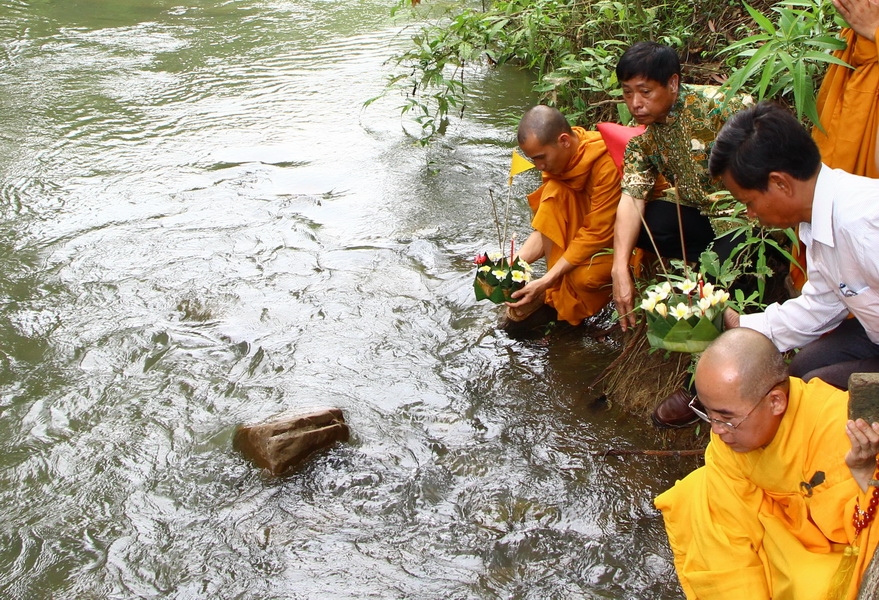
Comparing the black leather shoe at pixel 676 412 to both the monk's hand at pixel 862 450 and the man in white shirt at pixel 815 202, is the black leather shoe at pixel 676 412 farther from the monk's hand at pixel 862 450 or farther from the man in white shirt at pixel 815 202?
the monk's hand at pixel 862 450

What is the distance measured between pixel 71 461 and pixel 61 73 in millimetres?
5953

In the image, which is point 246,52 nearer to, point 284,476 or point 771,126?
point 284,476

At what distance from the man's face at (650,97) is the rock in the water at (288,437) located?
1850 millimetres

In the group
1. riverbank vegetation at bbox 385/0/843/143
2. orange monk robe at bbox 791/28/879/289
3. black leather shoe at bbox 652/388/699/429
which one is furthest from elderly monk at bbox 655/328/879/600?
riverbank vegetation at bbox 385/0/843/143

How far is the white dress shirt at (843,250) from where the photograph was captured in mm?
2441

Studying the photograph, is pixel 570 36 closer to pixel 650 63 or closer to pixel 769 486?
pixel 650 63

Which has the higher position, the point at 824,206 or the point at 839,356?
the point at 824,206

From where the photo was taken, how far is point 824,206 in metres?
2.51

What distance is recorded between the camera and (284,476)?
363cm

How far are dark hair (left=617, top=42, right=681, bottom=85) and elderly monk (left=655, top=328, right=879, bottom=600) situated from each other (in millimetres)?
1469

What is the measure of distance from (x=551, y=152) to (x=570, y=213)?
0.43 meters

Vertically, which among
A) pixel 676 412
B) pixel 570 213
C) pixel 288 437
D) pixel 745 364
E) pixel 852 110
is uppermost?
pixel 852 110

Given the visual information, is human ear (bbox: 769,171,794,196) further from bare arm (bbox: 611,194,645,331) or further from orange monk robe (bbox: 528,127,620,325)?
orange monk robe (bbox: 528,127,620,325)

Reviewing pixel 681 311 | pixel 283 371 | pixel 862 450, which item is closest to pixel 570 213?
pixel 681 311
